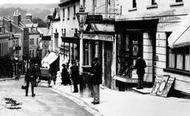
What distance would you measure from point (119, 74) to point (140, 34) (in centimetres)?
346

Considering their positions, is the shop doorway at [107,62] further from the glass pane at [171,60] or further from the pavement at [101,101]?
the glass pane at [171,60]

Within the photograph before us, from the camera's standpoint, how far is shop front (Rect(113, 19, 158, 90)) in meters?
19.9

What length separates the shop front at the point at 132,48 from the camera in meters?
19.9

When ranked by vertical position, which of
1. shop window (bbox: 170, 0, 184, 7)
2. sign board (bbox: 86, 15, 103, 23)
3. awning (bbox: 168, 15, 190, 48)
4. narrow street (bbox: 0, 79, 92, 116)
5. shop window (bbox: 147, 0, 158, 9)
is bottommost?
narrow street (bbox: 0, 79, 92, 116)

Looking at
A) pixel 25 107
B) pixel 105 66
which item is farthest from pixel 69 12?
pixel 25 107

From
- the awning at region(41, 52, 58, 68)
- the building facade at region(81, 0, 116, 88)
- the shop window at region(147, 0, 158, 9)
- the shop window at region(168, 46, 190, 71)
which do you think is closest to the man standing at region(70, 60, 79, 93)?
the building facade at region(81, 0, 116, 88)

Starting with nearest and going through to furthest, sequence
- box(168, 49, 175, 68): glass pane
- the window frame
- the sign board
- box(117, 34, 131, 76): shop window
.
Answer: the window frame < box(168, 49, 175, 68): glass pane < box(117, 34, 131, 76): shop window < the sign board

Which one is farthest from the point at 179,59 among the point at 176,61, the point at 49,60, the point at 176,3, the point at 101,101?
the point at 49,60

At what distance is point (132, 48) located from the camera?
72.5ft

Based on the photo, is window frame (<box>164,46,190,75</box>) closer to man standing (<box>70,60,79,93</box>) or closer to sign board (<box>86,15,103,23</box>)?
man standing (<box>70,60,79,93</box>)

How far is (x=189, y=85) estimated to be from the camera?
15.7 m

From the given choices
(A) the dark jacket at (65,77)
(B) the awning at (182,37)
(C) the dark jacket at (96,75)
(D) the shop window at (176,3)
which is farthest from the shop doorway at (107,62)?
(B) the awning at (182,37)

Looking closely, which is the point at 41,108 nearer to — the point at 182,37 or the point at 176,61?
→ the point at 176,61

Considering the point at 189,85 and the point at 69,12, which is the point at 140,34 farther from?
the point at 69,12
